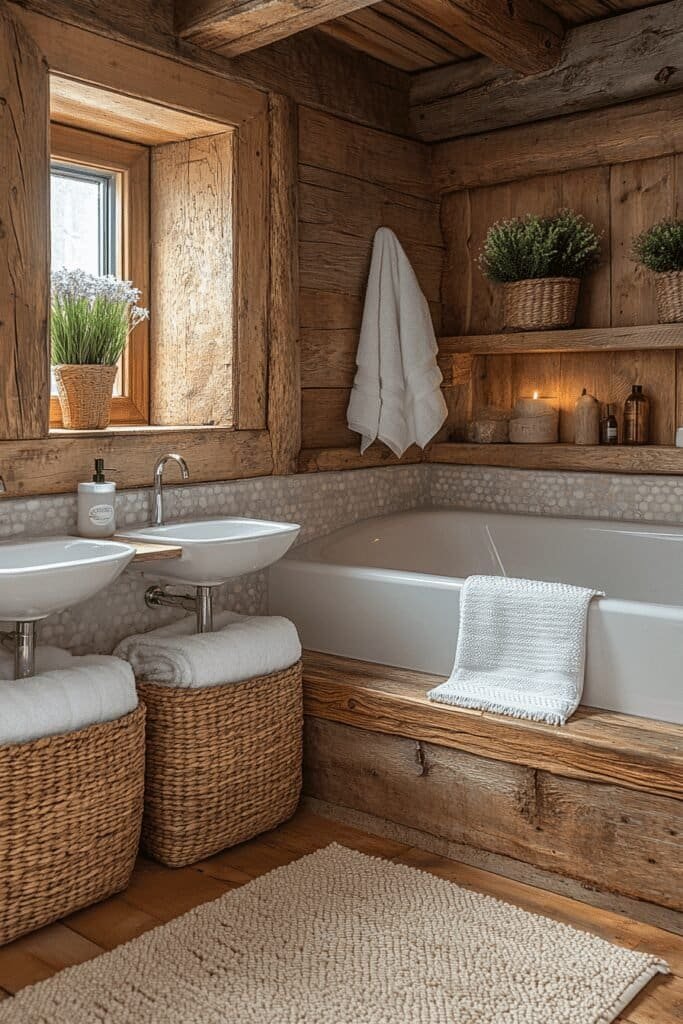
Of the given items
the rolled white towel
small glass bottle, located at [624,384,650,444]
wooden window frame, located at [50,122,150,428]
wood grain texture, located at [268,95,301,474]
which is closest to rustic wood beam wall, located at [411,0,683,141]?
wood grain texture, located at [268,95,301,474]

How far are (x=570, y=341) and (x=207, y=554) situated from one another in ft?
5.51

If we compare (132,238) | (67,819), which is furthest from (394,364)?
(67,819)

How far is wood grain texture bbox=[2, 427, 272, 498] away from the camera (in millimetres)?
2584

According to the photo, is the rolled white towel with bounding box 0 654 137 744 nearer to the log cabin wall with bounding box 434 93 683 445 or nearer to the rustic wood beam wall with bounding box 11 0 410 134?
the rustic wood beam wall with bounding box 11 0 410 134

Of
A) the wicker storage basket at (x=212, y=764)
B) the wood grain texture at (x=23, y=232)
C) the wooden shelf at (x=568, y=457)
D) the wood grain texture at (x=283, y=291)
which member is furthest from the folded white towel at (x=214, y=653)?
the wooden shelf at (x=568, y=457)

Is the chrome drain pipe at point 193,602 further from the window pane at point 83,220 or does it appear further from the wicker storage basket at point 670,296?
the wicker storage basket at point 670,296

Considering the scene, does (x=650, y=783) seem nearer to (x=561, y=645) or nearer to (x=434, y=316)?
(x=561, y=645)

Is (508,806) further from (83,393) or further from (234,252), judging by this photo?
(234,252)

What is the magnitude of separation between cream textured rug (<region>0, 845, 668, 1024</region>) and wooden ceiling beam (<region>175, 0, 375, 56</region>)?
2173mm

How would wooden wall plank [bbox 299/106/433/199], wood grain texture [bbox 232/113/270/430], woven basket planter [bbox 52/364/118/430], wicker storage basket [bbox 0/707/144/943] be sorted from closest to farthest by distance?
1. wicker storage basket [bbox 0/707/144/943]
2. woven basket planter [bbox 52/364/118/430]
3. wood grain texture [bbox 232/113/270/430]
4. wooden wall plank [bbox 299/106/433/199]

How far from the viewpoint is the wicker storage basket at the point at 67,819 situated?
2070 mm

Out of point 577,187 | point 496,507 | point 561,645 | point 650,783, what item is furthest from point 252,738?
point 577,187

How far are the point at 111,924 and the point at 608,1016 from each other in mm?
1034

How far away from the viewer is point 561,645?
8.08 feet
